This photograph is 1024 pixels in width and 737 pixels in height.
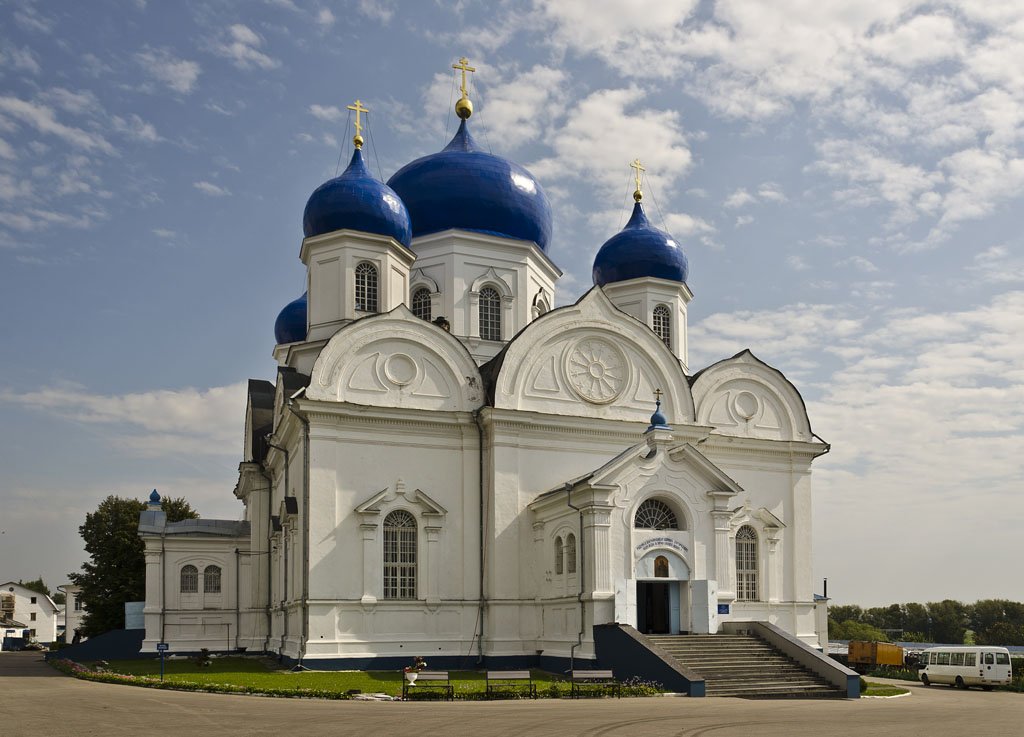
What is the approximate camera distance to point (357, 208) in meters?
28.2

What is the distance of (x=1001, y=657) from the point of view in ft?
81.2

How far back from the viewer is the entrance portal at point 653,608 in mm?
24750

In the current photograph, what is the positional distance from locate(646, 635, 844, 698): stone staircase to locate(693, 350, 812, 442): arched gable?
7309mm

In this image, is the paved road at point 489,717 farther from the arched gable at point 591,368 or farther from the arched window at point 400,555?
the arched gable at point 591,368

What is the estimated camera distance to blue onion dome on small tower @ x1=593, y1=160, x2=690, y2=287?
108ft

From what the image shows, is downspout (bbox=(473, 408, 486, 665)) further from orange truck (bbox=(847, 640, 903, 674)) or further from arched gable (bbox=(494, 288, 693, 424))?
orange truck (bbox=(847, 640, 903, 674))

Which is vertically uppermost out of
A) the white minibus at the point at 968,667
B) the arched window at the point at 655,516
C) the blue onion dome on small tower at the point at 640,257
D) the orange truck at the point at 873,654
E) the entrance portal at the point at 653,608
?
the blue onion dome on small tower at the point at 640,257

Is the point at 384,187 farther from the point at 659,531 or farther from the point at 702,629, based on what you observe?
the point at 702,629

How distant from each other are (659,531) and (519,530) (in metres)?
3.67

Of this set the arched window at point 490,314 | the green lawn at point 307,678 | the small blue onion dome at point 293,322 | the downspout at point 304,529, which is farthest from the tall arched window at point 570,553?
the small blue onion dome at point 293,322

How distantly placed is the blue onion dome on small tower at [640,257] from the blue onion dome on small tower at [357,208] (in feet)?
23.9

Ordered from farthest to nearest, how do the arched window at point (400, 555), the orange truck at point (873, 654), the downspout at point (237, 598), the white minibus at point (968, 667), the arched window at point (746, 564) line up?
the downspout at point (237, 598)
the orange truck at point (873, 654)
the arched window at point (746, 564)
the arched window at point (400, 555)
the white minibus at point (968, 667)

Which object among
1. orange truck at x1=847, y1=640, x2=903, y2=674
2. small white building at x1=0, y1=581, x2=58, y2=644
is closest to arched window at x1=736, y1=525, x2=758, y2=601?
orange truck at x1=847, y1=640, x2=903, y2=674

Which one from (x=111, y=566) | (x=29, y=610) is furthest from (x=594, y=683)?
(x=29, y=610)
